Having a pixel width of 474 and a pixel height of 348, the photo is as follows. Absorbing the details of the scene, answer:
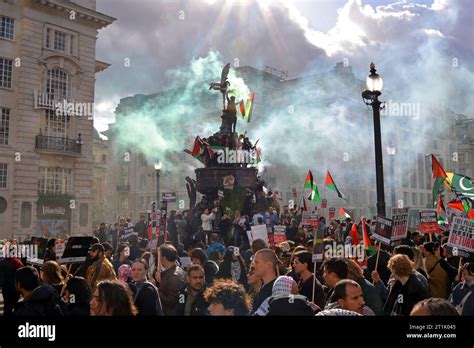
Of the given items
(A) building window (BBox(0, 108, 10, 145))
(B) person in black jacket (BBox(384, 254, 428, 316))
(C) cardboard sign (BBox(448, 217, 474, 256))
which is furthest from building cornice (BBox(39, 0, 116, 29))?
(B) person in black jacket (BBox(384, 254, 428, 316))

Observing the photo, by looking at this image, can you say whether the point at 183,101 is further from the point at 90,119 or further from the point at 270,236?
the point at 270,236

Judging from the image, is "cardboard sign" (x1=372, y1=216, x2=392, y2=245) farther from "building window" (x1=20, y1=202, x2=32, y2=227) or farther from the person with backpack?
"building window" (x1=20, y1=202, x2=32, y2=227)

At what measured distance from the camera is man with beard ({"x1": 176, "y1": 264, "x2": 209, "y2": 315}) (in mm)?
5434

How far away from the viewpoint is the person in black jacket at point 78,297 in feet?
16.9

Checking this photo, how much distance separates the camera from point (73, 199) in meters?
29.0

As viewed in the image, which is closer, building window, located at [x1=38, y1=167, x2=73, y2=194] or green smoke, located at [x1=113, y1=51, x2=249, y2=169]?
building window, located at [x1=38, y1=167, x2=73, y2=194]

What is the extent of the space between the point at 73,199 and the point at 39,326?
25.6m

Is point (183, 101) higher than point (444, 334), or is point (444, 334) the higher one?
point (183, 101)

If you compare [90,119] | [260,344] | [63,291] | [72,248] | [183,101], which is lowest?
[260,344]

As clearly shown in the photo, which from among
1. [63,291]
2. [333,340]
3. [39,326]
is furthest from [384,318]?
[63,291]

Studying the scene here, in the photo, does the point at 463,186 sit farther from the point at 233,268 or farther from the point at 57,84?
the point at 57,84

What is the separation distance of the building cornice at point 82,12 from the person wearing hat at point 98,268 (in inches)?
996

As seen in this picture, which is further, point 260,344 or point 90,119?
point 90,119

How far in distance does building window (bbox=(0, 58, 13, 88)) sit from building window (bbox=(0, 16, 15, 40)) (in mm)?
1402
